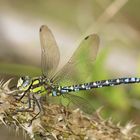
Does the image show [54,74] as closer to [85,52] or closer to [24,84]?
[85,52]

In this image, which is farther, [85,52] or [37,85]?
[85,52]

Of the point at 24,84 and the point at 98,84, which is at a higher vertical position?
the point at 98,84

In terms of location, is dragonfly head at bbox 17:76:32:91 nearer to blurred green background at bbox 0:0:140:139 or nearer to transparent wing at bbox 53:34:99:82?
transparent wing at bbox 53:34:99:82

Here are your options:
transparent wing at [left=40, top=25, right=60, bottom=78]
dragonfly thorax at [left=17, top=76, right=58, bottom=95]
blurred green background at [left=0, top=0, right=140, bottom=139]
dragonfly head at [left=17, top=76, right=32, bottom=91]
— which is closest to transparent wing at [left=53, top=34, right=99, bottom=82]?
transparent wing at [left=40, top=25, right=60, bottom=78]

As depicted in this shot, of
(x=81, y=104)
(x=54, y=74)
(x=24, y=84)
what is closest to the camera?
(x=24, y=84)

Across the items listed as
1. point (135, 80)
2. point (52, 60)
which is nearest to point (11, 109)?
Result: point (52, 60)

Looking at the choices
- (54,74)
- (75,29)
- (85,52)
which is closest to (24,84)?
(54,74)

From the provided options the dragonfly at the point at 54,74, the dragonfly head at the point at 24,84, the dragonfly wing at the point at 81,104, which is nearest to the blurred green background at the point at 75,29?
the dragonfly at the point at 54,74
